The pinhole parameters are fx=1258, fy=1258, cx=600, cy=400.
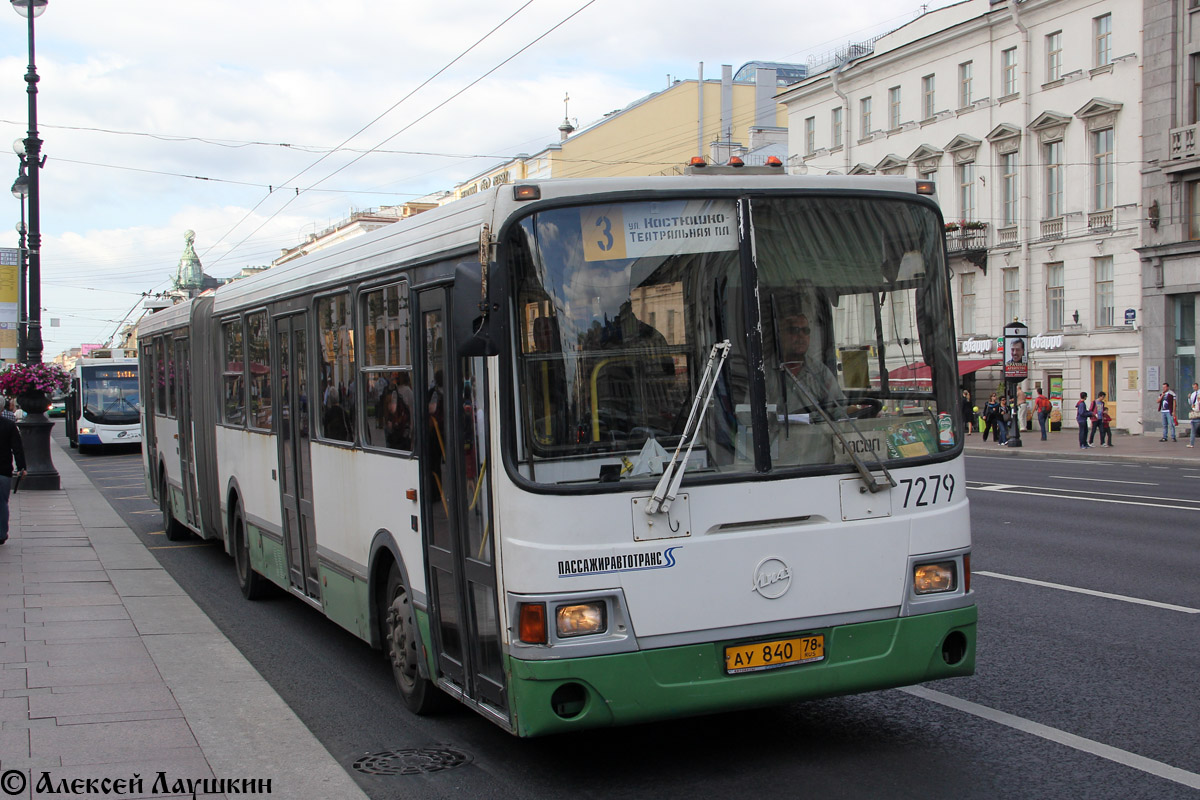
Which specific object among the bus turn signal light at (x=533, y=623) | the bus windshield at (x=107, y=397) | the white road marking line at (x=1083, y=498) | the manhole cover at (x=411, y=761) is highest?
the bus windshield at (x=107, y=397)

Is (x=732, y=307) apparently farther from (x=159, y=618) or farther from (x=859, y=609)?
(x=159, y=618)

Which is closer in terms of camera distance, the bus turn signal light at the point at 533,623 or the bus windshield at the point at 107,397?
the bus turn signal light at the point at 533,623

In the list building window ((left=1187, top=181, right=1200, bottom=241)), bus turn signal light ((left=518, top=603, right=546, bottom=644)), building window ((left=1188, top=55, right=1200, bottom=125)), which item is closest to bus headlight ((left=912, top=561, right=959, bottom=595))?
bus turn signal light ((left=518, top=603, right=546, bottom=644))

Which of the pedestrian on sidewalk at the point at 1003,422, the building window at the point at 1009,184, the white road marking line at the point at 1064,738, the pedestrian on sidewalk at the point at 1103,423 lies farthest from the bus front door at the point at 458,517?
the building window at the point at 1009,184

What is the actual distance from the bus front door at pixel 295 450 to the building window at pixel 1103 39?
35.3m

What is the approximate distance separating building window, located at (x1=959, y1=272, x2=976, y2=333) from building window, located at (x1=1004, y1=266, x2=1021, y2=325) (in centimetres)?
157

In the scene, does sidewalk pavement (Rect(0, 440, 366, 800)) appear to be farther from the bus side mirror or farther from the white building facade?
the white building facade

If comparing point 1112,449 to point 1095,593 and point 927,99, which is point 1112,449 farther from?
point 1095,593

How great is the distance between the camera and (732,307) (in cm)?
529

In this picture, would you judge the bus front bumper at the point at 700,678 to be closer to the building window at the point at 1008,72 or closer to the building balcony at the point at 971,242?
the building balcony at the point at 971,242

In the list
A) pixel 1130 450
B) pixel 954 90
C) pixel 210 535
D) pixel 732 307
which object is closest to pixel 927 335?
pixel 732 307

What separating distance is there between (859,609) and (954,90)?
4220cm

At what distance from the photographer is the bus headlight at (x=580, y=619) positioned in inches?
198

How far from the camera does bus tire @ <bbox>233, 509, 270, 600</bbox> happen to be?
34.4 ft
